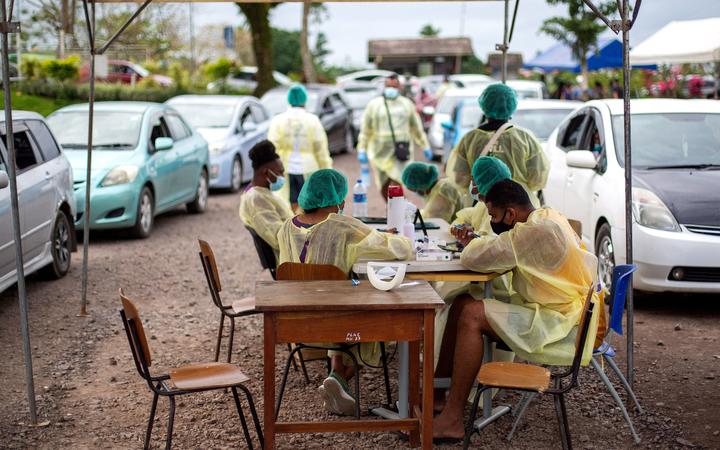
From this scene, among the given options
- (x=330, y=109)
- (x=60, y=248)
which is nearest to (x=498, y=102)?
(x=60, y=248)

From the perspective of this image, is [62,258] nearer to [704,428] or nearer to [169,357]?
[169,357]

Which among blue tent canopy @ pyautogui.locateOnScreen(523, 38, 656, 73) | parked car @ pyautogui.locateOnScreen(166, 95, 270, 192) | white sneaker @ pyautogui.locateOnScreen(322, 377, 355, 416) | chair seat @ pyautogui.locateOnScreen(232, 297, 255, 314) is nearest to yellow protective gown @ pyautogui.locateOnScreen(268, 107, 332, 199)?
chair seat @ pyautogui.locateOnScreen(232, 297, 255, 314)

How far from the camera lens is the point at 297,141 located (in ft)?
36.1

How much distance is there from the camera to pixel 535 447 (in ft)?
17.8

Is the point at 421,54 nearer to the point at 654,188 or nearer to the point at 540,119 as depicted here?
the point at 540,119

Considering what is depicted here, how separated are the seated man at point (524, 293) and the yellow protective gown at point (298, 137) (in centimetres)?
573

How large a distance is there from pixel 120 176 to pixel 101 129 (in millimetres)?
1286

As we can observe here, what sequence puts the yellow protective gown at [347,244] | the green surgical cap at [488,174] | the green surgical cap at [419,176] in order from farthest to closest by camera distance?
the green surgical cap at [419,176] → the green surgical cap at [488,174] → the yellow protective gown at [347,244]

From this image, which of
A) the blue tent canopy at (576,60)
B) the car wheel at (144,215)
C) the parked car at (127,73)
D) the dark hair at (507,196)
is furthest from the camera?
the parked car at (127,73)

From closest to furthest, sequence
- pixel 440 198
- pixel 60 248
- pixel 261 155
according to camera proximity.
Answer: pixel 261 155 < pixel 440 198 < pixel 60 248

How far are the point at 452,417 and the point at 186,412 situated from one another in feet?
5.37

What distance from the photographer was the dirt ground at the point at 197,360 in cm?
559

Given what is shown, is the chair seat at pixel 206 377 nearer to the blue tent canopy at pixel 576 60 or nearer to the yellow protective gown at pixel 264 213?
the yellow protective gown at pixel 264 213

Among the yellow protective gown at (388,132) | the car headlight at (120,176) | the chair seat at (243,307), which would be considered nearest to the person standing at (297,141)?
the yellow protective gown at (388,132)
